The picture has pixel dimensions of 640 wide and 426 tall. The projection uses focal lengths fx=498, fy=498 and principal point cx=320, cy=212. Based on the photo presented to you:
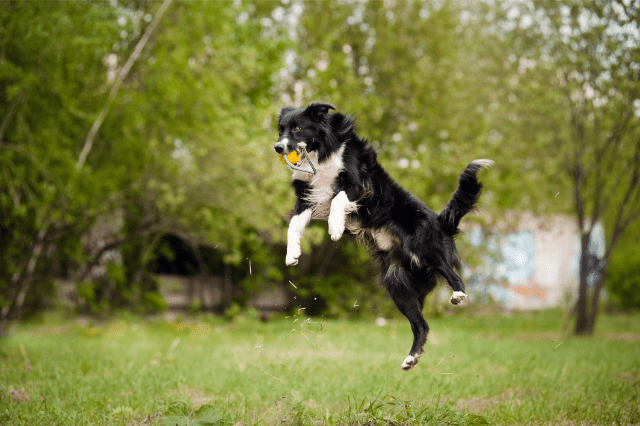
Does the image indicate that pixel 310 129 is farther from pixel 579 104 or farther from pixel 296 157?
pixel 579 104

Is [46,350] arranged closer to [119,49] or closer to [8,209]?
[8,209]

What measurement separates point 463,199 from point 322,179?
0.81 m

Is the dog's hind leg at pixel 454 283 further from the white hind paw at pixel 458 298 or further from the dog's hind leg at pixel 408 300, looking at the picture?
the dog's hind leg at pixel 408 300

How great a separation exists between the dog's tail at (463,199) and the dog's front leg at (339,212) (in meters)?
0.59

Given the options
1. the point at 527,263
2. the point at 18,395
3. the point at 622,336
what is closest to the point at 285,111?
the point at 18,395

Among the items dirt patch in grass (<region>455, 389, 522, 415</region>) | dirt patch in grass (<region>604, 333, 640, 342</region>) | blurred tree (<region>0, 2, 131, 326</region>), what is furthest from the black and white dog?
dirt patch in grass (<region>604, 333, 640, 342</region>)

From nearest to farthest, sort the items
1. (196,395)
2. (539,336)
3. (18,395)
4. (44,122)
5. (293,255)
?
(293,255), (18,395), (196,395), (44,122), (539,336)

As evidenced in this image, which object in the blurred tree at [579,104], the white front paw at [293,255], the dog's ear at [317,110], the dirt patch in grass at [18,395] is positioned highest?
the blurred tree at [579,104]

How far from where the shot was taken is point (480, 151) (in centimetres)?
1041

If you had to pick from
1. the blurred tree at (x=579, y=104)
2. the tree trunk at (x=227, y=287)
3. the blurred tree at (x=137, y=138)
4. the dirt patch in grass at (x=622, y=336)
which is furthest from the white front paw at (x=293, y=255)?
the tree trunk at (x=227, y=287)

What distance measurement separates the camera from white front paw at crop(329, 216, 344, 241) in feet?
7.77

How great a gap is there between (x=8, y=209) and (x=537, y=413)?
7.45 meters

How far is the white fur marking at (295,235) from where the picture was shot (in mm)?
2508

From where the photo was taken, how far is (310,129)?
8.34ft
